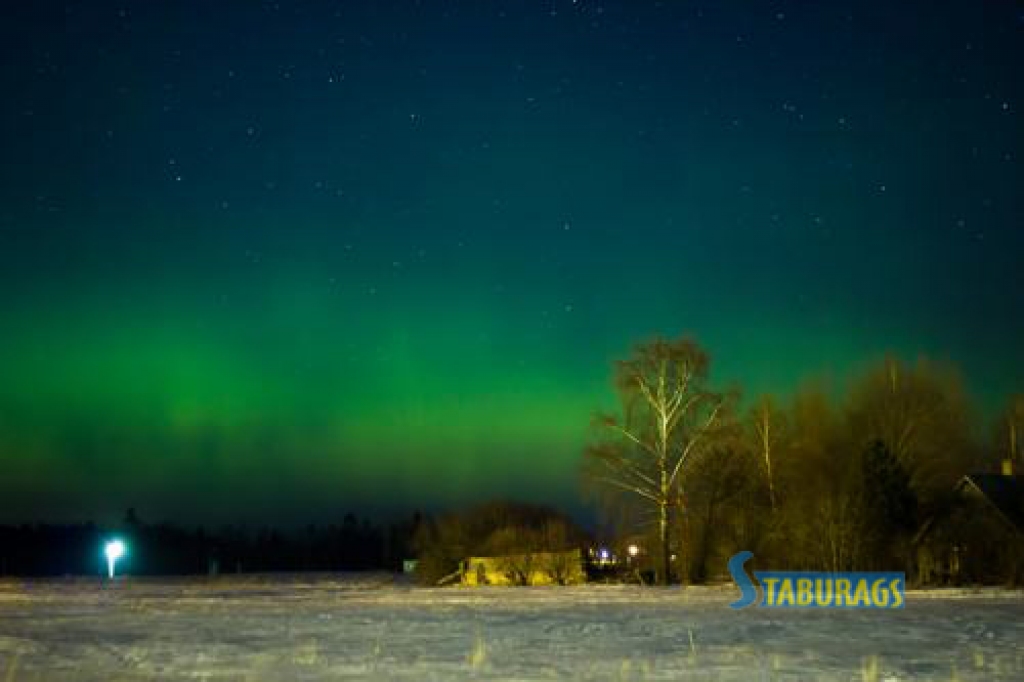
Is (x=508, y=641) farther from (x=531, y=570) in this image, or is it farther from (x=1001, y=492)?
(x=1001, y=492)

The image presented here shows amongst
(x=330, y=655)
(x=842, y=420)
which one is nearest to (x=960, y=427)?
(x=842, y=420)

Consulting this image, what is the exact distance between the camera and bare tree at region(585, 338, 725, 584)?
36312mm

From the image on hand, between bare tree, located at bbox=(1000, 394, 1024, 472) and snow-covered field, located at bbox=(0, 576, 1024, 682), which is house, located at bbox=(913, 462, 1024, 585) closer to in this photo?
snow-covered field, located at bbox=(0, 576, 1024, 682)

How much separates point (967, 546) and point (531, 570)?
532 inches

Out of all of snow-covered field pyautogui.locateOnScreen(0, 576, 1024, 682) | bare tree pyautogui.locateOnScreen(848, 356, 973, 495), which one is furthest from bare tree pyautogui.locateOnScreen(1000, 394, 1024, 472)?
snow-covered field pyautogui.locateOnScreen(0, 576, 1024, 682)

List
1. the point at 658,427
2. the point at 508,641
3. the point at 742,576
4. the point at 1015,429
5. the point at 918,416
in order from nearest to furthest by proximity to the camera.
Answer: the point at 508,641, the point at 742,576, the point at 658,427, the point at 918,416, the point at 1015,429

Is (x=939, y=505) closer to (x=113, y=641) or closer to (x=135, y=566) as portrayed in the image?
(x=113, y=641)

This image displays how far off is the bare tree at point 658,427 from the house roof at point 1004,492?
1001 centimetres

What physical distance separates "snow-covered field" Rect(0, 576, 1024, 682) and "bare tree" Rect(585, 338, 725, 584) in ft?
35.2

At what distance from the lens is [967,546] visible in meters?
34.8

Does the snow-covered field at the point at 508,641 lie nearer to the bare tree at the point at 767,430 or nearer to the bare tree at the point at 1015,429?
the bare tree at the point at 767,430

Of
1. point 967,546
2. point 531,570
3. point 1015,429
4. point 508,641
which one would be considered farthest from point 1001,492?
point 508,641

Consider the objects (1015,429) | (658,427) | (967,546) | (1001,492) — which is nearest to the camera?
(967,546)

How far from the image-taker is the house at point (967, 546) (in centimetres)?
3343
